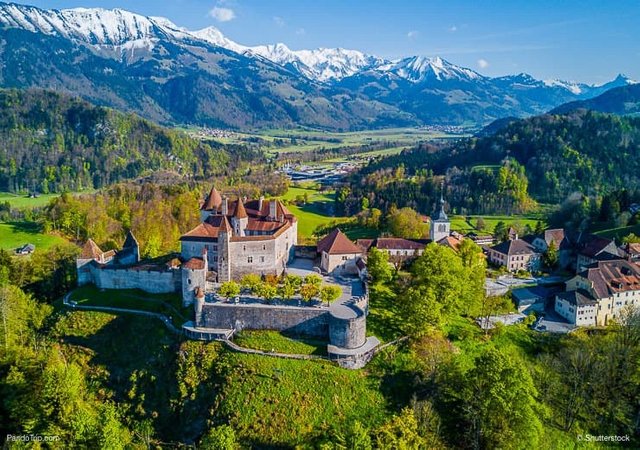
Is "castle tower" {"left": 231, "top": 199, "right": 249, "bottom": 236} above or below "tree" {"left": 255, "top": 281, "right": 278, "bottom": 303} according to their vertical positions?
above

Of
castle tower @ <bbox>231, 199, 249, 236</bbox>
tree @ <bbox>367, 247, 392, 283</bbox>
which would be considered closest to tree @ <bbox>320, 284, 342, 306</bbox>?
tree @ <bbox>367, 247, 392, 283</bbox>

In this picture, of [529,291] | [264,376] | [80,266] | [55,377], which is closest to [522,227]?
[529,291]

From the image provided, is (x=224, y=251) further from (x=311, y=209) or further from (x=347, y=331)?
(x=311, y=209)

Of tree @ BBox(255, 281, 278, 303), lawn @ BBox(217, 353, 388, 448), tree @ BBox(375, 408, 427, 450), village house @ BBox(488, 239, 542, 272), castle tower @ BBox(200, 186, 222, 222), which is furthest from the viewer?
village house @ BBox(488, 239, 542, 272)

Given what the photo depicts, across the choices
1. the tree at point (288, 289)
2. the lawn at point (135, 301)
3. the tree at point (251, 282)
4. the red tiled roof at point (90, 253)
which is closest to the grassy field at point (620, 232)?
the tree at point (288, 289)

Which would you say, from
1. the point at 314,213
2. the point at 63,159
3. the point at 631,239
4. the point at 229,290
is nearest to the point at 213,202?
the point at 229,290

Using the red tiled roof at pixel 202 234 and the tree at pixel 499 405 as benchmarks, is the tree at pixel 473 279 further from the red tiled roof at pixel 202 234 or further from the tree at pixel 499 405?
the red tiled roof at pixel 202 234

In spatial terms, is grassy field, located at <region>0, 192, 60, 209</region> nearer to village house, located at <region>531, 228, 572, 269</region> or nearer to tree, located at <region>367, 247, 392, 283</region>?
tree, located at <region>367, 247, 392, 283</region>
